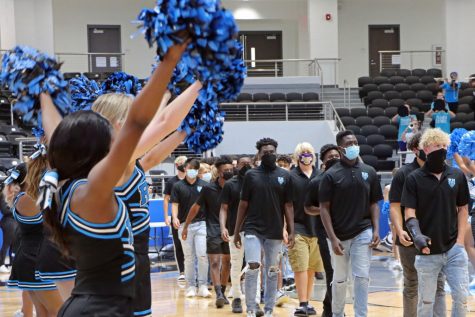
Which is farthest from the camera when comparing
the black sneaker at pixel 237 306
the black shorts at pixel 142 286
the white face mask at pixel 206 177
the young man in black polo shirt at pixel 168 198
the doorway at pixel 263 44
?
the doorway at pixel 263 44

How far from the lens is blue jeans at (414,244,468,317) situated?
18.6 ft

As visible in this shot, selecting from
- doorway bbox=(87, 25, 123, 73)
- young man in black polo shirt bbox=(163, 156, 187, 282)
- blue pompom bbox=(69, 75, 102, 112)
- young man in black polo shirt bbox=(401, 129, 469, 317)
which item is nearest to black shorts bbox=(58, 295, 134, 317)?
blue pompom bbox=(69, 75, 102, 112)

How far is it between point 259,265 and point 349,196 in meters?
1.44

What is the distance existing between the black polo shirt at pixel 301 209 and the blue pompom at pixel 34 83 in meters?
5.63

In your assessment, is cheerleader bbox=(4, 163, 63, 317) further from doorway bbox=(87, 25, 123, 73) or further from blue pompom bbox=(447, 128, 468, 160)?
doorway bbox=(87, 25, 123, 73)

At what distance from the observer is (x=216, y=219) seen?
32.7 ft

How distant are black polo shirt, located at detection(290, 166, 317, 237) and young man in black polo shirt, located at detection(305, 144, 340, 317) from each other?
1.16 ft

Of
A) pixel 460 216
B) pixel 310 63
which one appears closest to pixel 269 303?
pixel 460 216

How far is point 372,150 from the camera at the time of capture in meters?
18.5

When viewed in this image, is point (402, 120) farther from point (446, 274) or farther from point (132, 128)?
point (132, 128)

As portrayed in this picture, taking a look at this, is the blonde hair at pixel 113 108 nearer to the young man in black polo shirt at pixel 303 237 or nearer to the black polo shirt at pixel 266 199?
the black polo shirt at pixel 266 199

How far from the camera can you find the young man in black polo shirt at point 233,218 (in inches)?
350

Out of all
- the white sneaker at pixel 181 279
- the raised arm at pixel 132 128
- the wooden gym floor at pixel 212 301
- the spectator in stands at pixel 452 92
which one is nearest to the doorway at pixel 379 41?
the spectator in stands at pixel 452 92

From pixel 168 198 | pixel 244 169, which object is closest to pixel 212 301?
pixel 244 169
